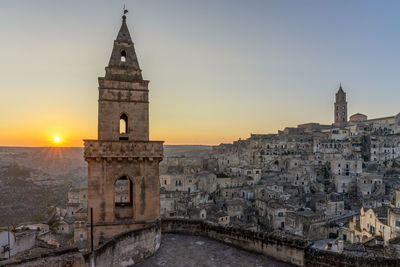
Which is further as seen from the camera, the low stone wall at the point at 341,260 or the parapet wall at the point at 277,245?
the parapet wall at the point at 277,245

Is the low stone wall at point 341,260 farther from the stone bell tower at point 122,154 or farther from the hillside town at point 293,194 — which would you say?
the hillside town at point 293,194

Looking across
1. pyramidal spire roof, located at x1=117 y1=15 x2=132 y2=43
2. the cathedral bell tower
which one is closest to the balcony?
pyramidal spire roof, located at x1=117 y1=15 x2=132 y2=43

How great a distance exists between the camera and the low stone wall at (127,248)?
7.66 meters

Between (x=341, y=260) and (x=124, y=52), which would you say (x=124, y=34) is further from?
(x=341, y=260)

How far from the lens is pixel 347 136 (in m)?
88.3

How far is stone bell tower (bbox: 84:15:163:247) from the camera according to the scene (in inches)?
443

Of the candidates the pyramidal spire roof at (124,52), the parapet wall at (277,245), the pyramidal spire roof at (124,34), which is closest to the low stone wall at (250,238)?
the parapet wall at (277,245)

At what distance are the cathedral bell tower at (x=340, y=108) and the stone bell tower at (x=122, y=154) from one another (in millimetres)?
117331

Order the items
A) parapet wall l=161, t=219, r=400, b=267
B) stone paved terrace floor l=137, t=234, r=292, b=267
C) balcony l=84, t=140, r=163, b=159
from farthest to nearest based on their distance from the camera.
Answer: balcony l=84, t=140, r=163, b=159, stone paved terrace floor l=137, t=234, r=292, b=267, parapet wall l=161, t=219, r=400, b=267

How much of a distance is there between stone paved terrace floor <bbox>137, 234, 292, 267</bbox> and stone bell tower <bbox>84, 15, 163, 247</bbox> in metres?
1.69

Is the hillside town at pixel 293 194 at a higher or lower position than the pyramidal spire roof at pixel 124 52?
lower

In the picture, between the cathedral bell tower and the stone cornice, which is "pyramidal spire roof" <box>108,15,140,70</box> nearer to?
the stone cornice

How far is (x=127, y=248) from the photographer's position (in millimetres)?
9234

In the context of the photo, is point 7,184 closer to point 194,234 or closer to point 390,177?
point 194,234
